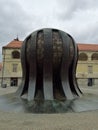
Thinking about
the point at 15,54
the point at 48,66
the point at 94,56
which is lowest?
the point at 48,66

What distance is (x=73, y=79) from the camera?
12.4m

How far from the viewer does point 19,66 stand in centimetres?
4631

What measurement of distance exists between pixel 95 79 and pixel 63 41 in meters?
38.8

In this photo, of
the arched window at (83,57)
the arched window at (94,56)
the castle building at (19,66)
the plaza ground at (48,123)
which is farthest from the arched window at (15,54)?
the plaza ground at (48,123)

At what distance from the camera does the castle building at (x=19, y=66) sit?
1795 inches

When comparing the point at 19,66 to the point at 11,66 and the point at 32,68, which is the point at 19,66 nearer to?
the point at 11,66

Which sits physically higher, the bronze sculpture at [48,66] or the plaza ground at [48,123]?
the bronze sculpture at [48,66]

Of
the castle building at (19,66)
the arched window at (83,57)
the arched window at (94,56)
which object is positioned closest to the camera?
the castle building at (19,66)

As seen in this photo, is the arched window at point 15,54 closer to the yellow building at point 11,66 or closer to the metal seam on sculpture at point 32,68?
the yellow building at point 11,66

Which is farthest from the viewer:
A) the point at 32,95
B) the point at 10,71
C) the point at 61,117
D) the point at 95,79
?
the point at 95,79

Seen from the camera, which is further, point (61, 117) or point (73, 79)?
point (73, 79)

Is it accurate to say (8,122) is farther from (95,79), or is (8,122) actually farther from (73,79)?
(95,79)

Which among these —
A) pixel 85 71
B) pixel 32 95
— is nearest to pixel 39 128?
pixel 32 95

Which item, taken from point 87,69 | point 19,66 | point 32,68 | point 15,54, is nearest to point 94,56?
point 87,69
